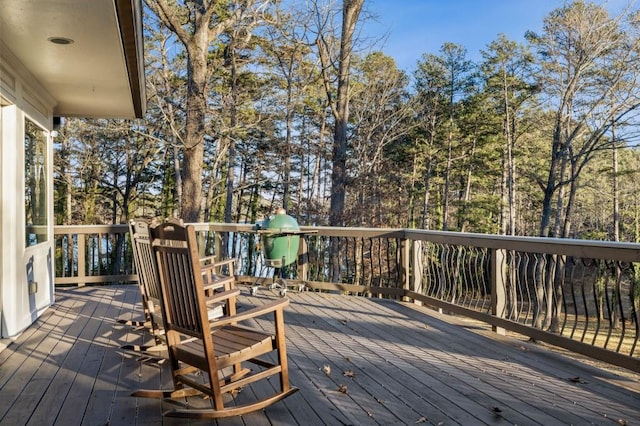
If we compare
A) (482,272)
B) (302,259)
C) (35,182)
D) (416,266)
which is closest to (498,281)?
(482,272)

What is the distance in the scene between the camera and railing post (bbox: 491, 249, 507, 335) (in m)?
4.45

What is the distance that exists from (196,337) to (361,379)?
4.24 feet

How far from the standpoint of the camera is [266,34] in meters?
12.9

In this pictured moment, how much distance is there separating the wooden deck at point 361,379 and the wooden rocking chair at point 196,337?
0.34 feet

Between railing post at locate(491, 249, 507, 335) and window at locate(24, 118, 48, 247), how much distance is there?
474 cm

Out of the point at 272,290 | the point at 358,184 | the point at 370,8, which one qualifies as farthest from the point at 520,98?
the point at 272,290

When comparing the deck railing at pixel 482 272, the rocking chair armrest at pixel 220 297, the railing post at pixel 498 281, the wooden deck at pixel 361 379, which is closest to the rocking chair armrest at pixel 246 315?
the rocking chair armrest at pixel 220 297

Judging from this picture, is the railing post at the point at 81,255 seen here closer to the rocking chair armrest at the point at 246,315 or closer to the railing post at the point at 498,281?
the rocking chair armrest at the point at 246,315

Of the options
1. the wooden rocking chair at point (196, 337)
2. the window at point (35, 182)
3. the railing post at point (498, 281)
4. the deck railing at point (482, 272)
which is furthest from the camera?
the window at point (35, 182)

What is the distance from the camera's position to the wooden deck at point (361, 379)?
2561mm

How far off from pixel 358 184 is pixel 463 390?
1230 centimetres

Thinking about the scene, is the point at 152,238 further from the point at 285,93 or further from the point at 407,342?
the point at 285,93

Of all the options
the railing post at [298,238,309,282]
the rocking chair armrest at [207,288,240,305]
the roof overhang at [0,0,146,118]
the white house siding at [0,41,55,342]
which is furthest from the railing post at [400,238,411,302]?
the white house siding at [0,41,55,342]

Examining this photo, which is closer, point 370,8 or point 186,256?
point 186,256
